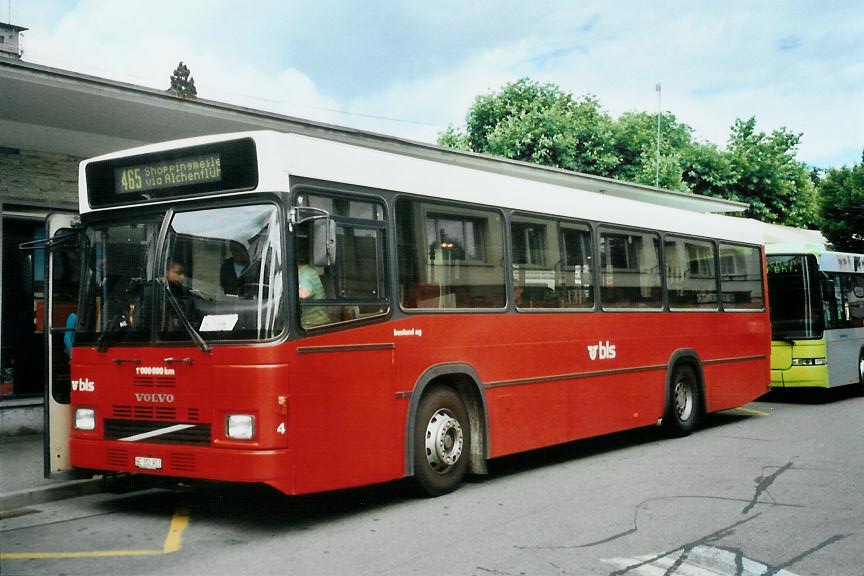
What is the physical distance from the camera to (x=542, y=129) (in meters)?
41.2

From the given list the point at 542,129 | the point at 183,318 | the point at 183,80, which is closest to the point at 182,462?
the point at 183,318

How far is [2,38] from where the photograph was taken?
73.1 meters

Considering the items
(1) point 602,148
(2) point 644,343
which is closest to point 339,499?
(2) point 644,343

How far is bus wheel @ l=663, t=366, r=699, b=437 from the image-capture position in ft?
40.6

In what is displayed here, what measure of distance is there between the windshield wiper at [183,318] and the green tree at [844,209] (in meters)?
35.5

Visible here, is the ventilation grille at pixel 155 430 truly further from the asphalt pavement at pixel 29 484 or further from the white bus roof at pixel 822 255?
the white bus roof at pixel 822 255

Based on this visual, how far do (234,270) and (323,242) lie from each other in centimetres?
69

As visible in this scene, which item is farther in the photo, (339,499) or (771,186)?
(771,186)

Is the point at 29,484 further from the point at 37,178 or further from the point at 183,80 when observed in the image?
the point at 183,80

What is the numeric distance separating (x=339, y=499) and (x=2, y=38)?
247 feet

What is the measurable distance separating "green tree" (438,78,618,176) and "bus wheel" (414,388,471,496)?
32913 millimetres

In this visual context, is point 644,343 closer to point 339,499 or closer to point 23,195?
point 339,499

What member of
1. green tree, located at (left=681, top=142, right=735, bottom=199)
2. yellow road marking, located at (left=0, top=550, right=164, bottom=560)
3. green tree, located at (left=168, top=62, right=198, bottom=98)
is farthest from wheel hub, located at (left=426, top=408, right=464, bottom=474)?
green tree, located at (left=168, top=62, right=198, bottom=98)

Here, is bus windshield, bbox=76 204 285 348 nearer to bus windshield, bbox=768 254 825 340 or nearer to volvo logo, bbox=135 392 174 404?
volvo logo, bbox=135 392 174 404
